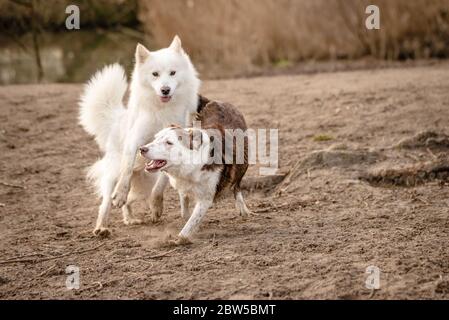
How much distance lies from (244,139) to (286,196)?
34.3 inches

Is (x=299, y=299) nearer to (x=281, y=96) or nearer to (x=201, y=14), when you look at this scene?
(x=281, y=96)

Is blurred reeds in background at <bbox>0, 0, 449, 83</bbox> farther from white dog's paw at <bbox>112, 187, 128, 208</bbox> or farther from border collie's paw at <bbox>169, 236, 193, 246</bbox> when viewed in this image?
border collie's paw at <bbox>169, 236, 193, 246</bbox>

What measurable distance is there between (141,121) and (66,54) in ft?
39.1

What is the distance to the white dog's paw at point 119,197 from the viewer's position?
6.25m

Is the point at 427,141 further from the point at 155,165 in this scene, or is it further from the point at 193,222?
the point at 155,165

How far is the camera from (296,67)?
12773 mm

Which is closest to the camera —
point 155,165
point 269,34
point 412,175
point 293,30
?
point 155,165

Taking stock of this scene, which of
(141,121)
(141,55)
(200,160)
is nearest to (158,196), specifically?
(141,121)

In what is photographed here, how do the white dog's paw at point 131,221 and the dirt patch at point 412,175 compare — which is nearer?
the white dog's paw at point 131,221

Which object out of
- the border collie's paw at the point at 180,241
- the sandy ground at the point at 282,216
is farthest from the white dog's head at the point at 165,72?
the border collie's paw at the point at 180,241

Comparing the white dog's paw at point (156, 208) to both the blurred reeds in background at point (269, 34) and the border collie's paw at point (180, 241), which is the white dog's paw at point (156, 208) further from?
the blurred reeds in background at point (269, 34)

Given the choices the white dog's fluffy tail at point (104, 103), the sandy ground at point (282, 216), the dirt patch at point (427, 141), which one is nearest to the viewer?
the sandy ground at point (282, 216)

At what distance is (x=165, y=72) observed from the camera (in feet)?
20.6

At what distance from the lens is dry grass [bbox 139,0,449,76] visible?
1259cm
